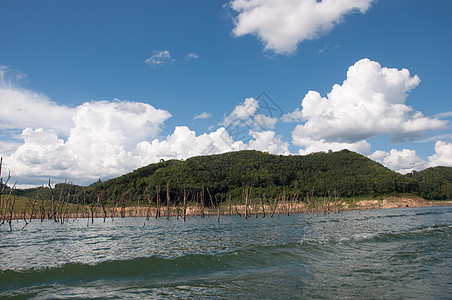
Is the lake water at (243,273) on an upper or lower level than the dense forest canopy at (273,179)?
lower

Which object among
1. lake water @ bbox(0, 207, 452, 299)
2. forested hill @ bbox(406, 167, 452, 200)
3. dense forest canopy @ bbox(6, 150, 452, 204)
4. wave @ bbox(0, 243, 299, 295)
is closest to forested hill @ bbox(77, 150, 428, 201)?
dense forest canopy @ bbox(6, 150, 452, 204)

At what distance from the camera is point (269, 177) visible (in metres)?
115

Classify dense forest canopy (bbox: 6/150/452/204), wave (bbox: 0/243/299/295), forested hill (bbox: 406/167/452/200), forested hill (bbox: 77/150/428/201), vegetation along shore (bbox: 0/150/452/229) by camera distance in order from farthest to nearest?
1. forested hill (bbox: 406/167/452/200)
2. forested hill (bbox: 77/150/428/201)
3. dense forest canopy (bbox: 6/150/452/204)
4. vegetation along shore (bbox: 0/150/452/229)
5. wave (bbox: 0/243/299/295)

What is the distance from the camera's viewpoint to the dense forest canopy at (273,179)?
326 feet

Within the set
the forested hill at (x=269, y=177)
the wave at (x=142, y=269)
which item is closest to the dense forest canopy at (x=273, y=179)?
the forested hill at (x=269, y=177)

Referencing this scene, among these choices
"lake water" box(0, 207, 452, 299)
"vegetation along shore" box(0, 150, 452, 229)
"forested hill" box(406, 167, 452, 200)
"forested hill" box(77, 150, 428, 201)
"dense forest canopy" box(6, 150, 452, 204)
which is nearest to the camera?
"lake water" box(0, 207, 452, 299)

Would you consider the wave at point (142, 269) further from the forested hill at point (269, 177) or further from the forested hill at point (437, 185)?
the forested hill at point (437, 185)

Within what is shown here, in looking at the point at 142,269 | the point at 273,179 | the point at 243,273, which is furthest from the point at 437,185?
the point at 142,269

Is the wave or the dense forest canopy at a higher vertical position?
the dense forest canopy

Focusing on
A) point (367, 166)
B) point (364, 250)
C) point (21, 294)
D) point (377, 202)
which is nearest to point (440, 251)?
point (364, 250)

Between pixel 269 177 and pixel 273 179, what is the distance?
6.79 ft

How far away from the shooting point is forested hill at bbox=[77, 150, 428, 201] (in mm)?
99812

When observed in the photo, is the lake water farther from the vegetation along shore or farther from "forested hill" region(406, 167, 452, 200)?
"forested hill" region(406, 167, 452, 200)

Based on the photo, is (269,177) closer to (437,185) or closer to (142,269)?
(437,185)
